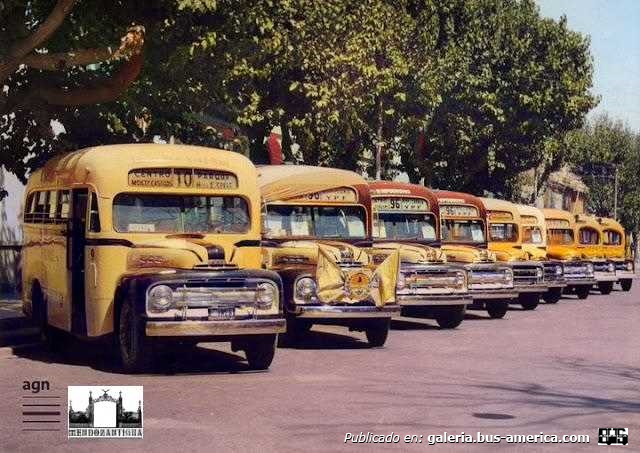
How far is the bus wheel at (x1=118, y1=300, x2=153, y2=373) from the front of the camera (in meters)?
13.5

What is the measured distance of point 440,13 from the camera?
44906 mm

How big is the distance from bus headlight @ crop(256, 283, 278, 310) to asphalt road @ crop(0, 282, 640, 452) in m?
0.81

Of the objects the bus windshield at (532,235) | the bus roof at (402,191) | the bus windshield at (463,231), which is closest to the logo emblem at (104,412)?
the bus roof at (402,191)

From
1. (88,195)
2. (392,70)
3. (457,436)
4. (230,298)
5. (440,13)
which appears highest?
(440,13)

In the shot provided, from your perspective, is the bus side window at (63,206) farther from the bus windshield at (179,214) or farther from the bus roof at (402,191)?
the bus roof at (402,191)

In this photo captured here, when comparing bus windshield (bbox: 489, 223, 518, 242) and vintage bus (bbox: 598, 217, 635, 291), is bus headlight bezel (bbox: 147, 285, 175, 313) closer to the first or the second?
bus windshield (bbox: 489, 223, 518, 242)

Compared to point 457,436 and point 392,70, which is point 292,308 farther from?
A: point 392,70

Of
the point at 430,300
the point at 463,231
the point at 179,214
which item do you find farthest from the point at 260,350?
the point at 463,231

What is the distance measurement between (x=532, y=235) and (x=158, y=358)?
16.6 meters

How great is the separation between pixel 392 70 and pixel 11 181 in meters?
11.6

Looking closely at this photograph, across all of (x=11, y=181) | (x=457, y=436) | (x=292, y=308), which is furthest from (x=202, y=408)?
(x=11, y=181)

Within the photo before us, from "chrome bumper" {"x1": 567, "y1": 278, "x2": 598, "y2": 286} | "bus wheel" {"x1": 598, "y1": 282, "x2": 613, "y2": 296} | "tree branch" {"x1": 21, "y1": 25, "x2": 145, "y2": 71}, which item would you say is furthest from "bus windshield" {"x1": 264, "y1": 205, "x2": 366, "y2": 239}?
"bus wheel" {"x1": 598, "y1": 282, "x2": 613, "y2": 296}

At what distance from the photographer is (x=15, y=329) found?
19047 millimetres

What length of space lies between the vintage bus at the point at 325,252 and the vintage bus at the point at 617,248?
63.4 feet
